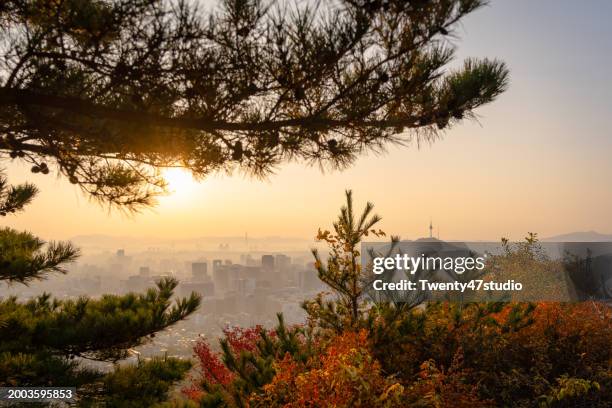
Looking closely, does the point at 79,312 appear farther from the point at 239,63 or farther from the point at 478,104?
the point at 478,104

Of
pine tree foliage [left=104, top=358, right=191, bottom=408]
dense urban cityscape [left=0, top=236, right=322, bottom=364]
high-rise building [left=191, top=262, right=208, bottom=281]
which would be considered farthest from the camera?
high-rise building [left=191, top=262, right=208, bottom=281]

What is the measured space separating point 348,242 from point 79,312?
469cm

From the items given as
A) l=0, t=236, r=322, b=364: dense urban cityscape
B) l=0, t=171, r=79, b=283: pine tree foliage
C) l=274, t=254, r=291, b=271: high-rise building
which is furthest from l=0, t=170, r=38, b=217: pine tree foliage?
l=274, t=254, r=291, b=271: high-rise building

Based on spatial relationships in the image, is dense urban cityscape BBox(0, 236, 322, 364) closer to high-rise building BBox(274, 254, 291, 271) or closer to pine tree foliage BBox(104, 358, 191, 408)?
high-rise building BBox(274, 254, 291, 271)

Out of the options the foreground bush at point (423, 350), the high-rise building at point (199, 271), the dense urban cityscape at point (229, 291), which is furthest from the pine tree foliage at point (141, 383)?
the high-rise building at point (199, 271)

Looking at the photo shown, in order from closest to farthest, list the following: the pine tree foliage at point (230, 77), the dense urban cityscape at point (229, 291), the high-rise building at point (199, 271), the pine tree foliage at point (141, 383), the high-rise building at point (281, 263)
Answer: the pine tree foliage at point (230, 77)
the pine tree foliage at point (141, 383)
the dense urban cityscape at point (229, 291)
the high-rise building at point (199, 271)
the high-rise building at point (281, 263)

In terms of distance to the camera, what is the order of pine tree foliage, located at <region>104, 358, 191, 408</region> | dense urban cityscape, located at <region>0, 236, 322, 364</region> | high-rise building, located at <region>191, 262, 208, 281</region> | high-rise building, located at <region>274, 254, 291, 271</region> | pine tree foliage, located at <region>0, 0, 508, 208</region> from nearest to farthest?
Result: 1. pine tree foliage, located at <region>0, 0, 508, 208</region>
2. pine tree foliage, located at <region>104, 358, 191, 408</region>
3. dense urban cityscape, located at <region>0, 236, 322, 364</region>
4. high-rise building, located at <region>191, 262, 208, 281</region>
5. high-rise building, located at <region>274, 254, 291, 271</region>

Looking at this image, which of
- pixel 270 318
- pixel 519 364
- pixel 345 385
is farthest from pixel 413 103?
pixel 270 318

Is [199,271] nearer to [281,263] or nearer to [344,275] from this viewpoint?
[281,263]

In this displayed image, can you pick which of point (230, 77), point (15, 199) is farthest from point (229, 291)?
point (230, 77)

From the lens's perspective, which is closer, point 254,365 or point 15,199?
point 254,365

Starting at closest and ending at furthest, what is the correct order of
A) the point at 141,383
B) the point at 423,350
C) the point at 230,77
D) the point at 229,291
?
the point at 230,77
the point at 423,350
the point at 141,383
the point at 229,291

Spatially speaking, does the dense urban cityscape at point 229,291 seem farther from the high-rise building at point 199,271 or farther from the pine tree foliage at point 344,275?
the pine tree foliage at point 344,275

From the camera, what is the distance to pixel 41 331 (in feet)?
22.7
